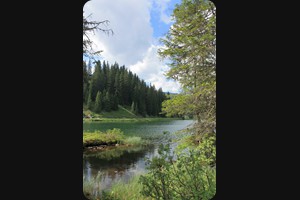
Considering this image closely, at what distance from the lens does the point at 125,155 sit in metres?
6.71

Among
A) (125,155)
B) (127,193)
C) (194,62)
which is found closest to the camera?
(127,193)

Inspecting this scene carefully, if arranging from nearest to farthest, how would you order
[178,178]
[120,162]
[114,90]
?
[178,178] < [114,90] < [120,162]

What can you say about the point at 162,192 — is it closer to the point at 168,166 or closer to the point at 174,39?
the point at 168,166

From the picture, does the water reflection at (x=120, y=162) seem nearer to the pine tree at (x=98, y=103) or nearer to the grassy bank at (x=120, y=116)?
the grassy bank at (x=120, y=116)

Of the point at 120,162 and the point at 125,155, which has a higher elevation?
the point at 125,155

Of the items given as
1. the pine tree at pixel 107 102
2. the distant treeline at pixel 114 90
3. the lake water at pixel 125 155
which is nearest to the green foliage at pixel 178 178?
the lake water at pixel 125 155

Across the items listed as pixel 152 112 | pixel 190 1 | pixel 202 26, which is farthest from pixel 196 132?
pixel 190 1

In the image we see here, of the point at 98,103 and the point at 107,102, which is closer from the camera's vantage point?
the point at 98,103

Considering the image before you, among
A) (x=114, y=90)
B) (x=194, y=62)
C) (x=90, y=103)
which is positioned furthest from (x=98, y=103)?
(x=194, y=62)

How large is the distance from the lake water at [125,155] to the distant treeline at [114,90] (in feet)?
1.15

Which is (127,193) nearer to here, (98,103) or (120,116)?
(120,116)

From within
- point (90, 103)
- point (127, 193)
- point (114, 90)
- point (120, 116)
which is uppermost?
point (114, 90)

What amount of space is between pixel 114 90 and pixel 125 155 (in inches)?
155
